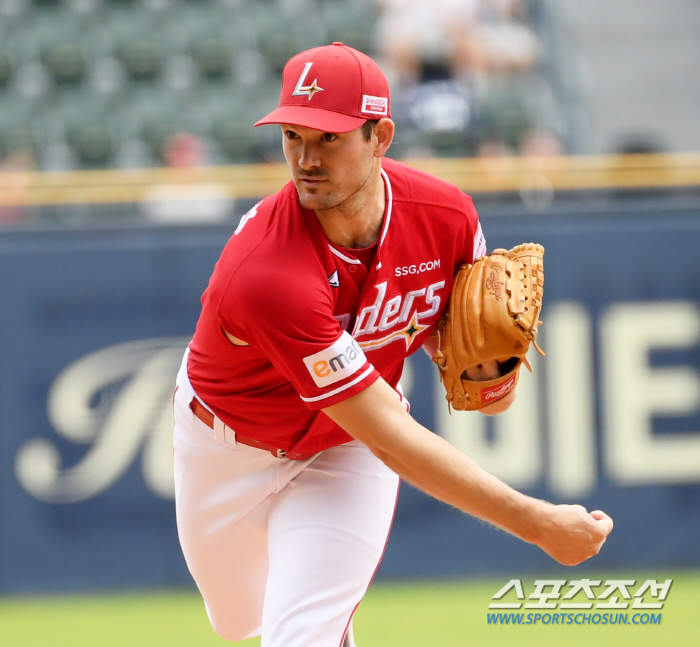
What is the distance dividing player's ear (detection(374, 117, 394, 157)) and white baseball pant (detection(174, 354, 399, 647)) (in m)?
0.93

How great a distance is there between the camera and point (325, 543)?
3.15 meters

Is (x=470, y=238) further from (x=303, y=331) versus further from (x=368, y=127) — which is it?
(x=303, y=331)

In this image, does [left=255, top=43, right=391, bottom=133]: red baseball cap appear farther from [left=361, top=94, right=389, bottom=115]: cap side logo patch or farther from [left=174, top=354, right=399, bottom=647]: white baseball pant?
[left=174, top=354, right=399, bottom=647]: white baseball pant

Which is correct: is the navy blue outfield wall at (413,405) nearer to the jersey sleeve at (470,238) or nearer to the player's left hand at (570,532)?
the jersey sleeve at (470,238)

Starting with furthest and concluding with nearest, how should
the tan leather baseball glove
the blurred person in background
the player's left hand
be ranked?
the blurred person in background
the tan leather baseball glove
the player's left hand

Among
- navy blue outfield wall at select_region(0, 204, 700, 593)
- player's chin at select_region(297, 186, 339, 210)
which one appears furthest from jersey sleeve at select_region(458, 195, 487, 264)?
navy blue outfield wall at select_region(0, 204, 700, 593)

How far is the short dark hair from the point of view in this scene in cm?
298

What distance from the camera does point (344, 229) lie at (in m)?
3.10

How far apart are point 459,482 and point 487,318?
2.18 feet

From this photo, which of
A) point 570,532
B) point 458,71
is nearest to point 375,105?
point 570,532

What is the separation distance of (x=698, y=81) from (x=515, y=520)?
9.15 meters

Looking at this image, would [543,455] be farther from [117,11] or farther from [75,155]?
[117,11]

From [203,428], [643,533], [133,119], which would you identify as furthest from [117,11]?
[203,428]

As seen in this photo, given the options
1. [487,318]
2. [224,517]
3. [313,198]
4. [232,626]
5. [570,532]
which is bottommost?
[232,626]
